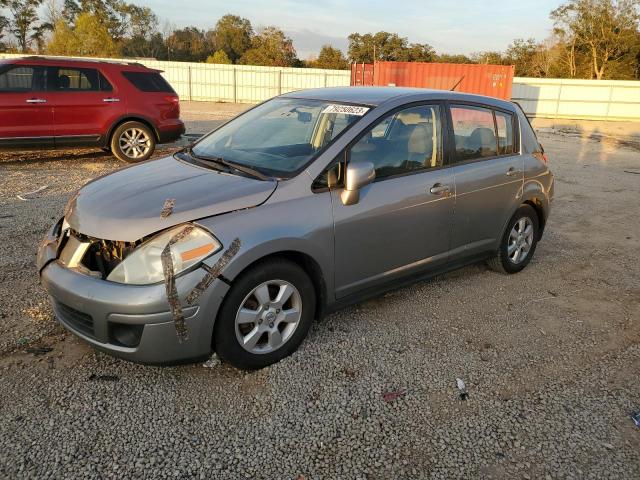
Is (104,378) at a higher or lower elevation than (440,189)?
lower

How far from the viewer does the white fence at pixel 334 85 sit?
26172 millimetres

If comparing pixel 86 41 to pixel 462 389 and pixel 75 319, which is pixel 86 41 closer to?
pixel 75 319

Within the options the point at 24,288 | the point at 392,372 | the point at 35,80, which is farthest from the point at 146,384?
the point at 35,80

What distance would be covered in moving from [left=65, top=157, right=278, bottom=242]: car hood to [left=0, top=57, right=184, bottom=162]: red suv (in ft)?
19.8

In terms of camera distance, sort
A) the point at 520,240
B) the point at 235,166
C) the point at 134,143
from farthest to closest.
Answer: the point at 134,143 → the point at 520,240 → the point at 235,166

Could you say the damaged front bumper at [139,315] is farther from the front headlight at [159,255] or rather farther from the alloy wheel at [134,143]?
the alloy wheel at [134,143]

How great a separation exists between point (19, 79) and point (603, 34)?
45.6 meters

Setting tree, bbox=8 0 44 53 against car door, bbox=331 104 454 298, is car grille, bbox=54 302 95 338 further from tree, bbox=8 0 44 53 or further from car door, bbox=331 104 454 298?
tree, bbox=8 0 44 53

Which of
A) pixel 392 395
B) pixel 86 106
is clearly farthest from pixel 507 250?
pixel 86 106

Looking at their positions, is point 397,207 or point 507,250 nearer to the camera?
point 397,207

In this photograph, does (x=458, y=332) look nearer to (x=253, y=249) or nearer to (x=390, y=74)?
(x=253, y=249)

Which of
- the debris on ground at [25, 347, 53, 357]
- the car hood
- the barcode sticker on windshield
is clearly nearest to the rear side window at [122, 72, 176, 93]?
the car hood

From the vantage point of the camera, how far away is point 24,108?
27.1ft

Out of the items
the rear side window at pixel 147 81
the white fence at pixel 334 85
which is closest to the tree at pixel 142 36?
the white fence at pixel 334 85
